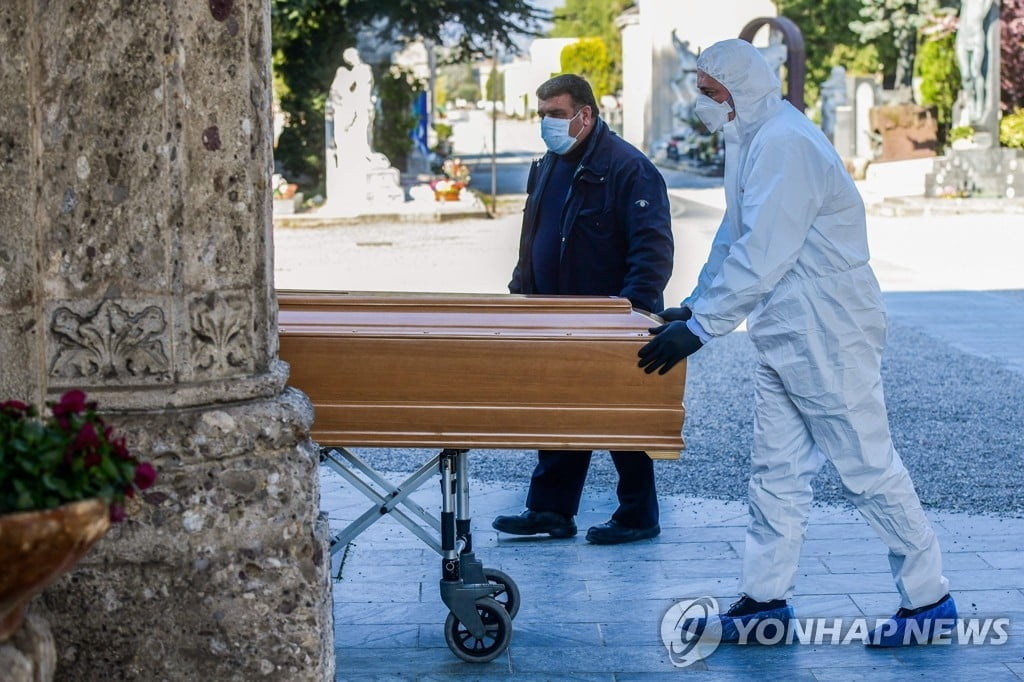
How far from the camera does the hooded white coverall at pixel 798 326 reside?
4.77 m

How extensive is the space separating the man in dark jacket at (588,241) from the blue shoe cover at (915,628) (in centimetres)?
149

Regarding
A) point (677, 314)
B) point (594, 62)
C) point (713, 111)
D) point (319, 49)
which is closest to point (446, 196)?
point (319, 49)

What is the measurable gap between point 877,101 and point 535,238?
35.5m

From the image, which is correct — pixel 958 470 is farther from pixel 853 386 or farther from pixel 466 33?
pixel 466 33

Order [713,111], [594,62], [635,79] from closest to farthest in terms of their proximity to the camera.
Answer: [713,111], [635,79], [594,62]

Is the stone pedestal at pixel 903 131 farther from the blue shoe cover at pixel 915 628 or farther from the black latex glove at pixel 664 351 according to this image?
the black latex glove at pixel 664 351

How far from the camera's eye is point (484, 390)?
444 centimetres

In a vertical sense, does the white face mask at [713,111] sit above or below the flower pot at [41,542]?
above

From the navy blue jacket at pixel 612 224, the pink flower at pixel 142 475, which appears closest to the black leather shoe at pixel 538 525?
the navy blue jacket at pixel 612 224

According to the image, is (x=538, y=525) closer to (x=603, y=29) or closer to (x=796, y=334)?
(x=796, y=334)

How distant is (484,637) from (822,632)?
1127 millimetres

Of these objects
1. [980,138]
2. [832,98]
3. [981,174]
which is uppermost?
[832,98]

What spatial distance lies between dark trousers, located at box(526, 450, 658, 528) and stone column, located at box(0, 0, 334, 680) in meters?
2.67

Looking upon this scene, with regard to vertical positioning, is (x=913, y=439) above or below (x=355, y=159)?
below
